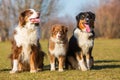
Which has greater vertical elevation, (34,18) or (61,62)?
(34,18)

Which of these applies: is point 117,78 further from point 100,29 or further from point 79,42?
point 100,29

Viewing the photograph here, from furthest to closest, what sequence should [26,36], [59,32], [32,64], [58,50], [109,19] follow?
[109,19] → [58,50] → [32,64] → [59,32] → [26,36]

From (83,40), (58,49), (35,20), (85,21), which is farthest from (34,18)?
(83,40)

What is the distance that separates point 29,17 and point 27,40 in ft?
2.15

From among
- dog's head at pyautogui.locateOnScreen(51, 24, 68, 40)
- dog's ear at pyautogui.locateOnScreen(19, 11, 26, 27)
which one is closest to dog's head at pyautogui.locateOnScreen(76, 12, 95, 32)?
dog's head at pyautogui.locateOnScreen(51, 24, 68, 40)

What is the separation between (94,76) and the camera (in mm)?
10812

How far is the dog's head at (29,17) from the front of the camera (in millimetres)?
11328

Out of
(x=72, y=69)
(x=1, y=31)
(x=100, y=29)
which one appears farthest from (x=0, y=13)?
(x=72, y=69)

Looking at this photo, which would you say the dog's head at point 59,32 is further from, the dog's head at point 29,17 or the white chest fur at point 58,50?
the dog's head at point 29,17

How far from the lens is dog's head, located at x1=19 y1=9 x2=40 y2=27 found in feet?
37.2

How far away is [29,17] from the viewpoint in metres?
11.4

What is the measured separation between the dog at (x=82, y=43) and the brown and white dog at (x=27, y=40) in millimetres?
1153

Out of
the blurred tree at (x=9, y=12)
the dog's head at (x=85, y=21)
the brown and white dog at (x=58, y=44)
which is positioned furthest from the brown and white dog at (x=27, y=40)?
the blurred tree at (x=9, y=12)

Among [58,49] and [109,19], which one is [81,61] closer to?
[58,49]
